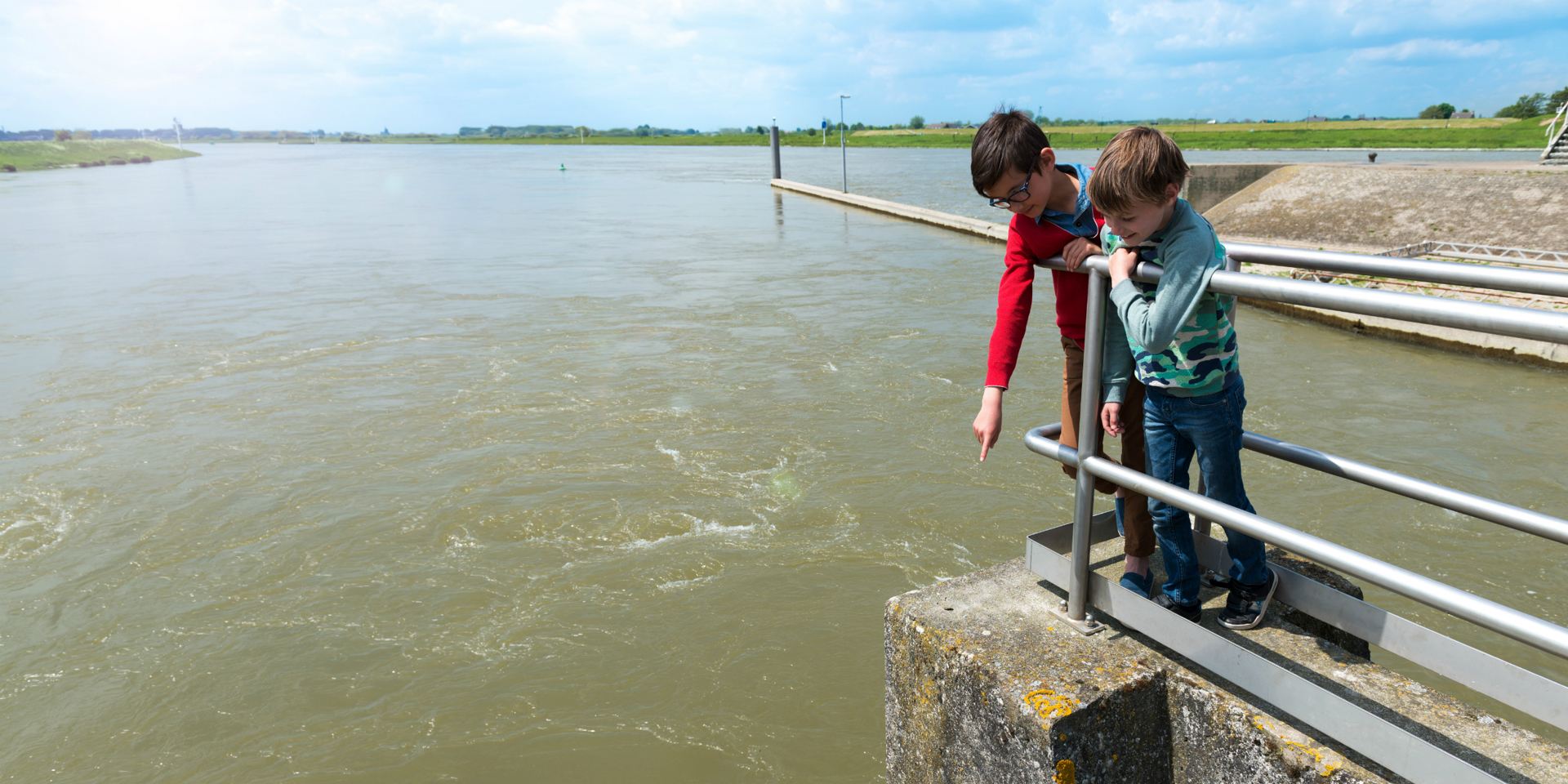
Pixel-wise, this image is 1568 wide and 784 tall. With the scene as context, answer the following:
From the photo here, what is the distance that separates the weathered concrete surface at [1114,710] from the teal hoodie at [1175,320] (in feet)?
2.13

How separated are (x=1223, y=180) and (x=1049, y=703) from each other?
2582 cm

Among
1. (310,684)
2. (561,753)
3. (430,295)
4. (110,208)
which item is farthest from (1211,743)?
(110,208)

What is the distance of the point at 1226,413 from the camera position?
84.0 inches

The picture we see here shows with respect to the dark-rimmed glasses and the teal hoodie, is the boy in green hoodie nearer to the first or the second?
the teal hoodie

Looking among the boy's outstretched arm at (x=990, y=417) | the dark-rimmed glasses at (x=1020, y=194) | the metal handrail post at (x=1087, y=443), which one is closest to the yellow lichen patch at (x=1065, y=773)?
the metal handrail post at (x=1087, y=443)

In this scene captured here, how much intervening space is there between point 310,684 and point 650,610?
68.8 inches

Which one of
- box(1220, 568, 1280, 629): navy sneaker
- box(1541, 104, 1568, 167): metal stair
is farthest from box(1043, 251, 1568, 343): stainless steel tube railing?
box(1541, 104, 1568, 167): metal stair

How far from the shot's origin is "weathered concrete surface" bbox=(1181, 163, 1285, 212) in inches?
931

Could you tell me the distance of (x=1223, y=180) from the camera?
949 inches

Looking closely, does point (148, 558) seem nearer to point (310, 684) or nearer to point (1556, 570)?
point (310, 684)

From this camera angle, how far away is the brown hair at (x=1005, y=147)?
234 centimetres

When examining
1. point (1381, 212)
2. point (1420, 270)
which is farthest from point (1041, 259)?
point (1381, 212)

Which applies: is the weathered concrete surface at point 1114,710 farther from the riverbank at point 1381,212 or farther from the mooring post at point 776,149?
the mooring post at point 776,149

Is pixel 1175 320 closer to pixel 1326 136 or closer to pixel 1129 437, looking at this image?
pixel 1129 437
